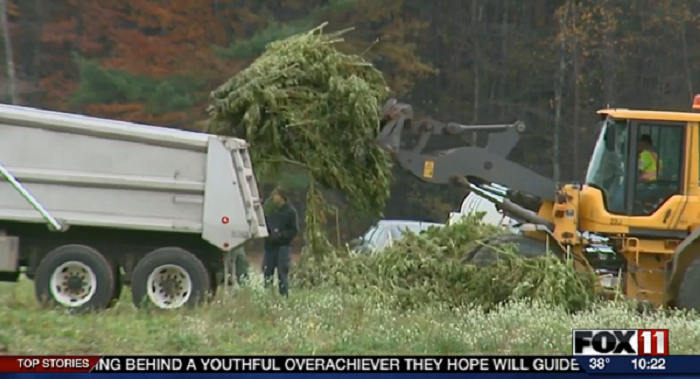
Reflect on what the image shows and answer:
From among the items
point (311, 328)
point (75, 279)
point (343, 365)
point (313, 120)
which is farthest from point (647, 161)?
point (75, 279)

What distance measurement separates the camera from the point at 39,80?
30.0m

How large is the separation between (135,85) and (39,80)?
3602mm

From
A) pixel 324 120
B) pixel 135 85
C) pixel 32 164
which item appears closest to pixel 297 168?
pixel 324 120

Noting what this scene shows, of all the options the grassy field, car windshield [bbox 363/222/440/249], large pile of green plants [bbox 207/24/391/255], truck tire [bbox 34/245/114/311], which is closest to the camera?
the grassy field

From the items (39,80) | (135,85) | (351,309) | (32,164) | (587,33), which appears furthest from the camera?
(587,33)

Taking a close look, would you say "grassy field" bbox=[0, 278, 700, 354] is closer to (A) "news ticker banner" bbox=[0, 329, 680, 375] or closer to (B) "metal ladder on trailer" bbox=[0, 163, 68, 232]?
(B) "metal ladder on trailer" bbox=[0, 163, 68, 232]

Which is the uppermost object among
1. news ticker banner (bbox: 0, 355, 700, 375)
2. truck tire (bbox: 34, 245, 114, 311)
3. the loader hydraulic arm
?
the loader hydraulic arm

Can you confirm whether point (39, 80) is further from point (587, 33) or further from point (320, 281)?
point (320, 281)

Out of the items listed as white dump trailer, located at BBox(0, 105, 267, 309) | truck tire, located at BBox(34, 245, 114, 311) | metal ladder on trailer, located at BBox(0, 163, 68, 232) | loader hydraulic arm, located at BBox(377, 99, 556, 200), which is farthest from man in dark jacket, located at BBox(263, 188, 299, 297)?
metal ladder on trailer, located at BBox(0, 163, 68, 232)

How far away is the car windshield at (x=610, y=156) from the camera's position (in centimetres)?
1421

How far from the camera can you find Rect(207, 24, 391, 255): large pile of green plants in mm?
13922

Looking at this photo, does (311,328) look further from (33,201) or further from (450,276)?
(33,201)

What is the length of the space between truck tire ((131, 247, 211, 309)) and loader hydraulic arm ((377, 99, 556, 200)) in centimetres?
259

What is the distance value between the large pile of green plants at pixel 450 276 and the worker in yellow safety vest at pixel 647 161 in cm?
141
